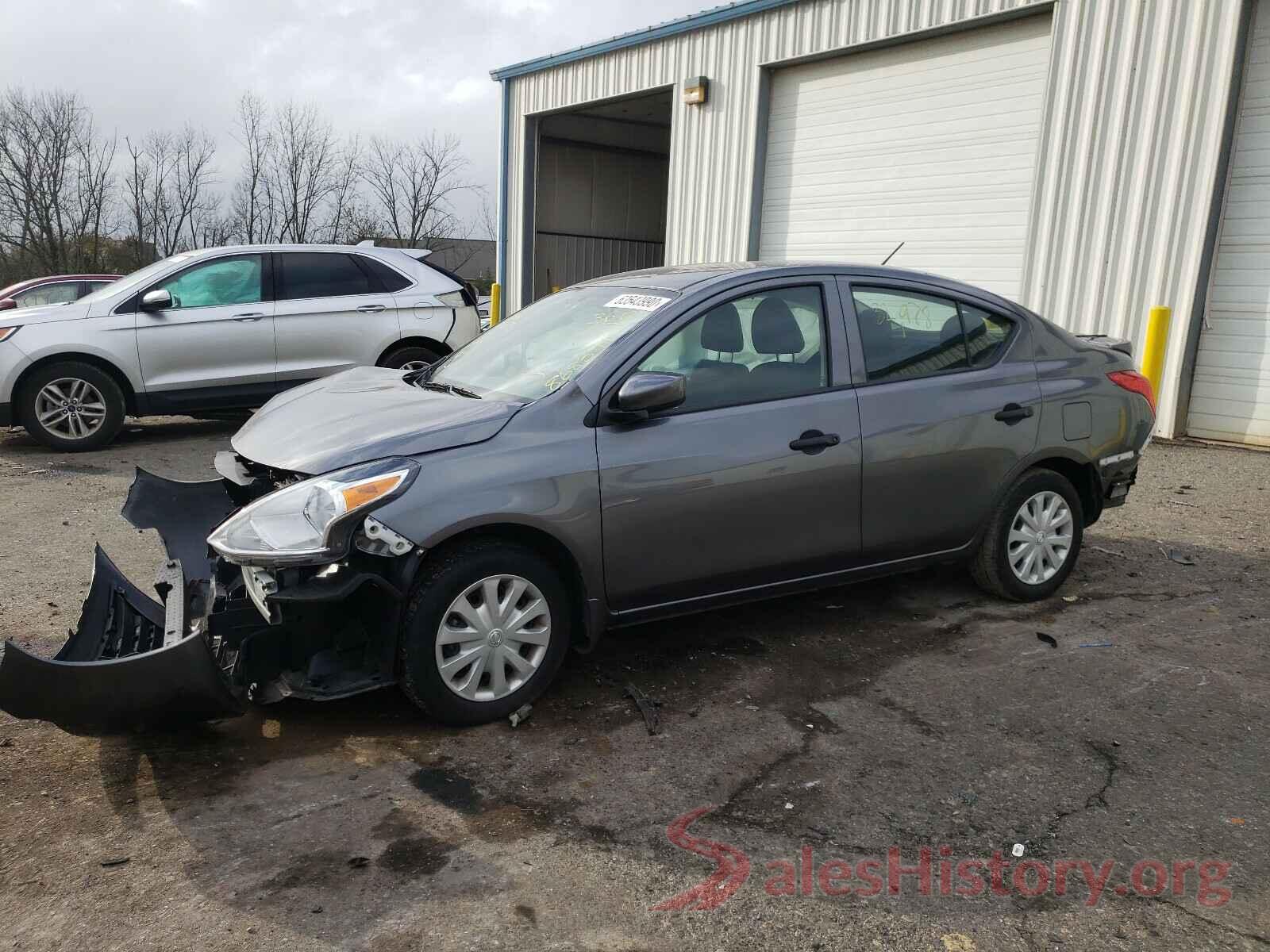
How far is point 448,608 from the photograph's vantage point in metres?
3.51

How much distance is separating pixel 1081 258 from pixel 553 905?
31.3 ft

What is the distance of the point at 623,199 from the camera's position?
21859mm

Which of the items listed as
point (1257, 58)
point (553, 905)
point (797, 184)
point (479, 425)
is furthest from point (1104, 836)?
point (797, 184)

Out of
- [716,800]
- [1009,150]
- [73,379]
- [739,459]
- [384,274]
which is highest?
[1009,150]

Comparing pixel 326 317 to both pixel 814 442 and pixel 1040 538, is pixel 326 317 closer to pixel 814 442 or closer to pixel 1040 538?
pixel 814 442

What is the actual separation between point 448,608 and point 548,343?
1413mm

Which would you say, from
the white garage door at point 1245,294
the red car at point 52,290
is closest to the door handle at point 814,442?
the white garage door at point 1245,294

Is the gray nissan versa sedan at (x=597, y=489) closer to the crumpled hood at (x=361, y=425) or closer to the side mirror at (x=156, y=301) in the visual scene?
the crumpled hood at (x=361, y=425)

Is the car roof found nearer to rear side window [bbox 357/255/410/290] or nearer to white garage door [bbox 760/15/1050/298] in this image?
rear side window [bbox 357/255/410/290]

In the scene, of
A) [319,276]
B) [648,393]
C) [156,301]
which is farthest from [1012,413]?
[156,301]

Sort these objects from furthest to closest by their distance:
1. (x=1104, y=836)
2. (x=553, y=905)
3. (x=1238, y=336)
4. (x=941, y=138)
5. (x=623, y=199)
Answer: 1. (x=623, y=199)
2. (x=941, y=138)
3. (x=1238, y=336)
4. (x=1104, y=836)
5. (x=553, y=905)

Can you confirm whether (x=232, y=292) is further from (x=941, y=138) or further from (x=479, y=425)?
(x=941, y=138)

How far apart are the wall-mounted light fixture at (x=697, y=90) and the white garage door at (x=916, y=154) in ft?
3.49

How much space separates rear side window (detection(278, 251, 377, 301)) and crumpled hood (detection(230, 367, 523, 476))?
5.12 m
